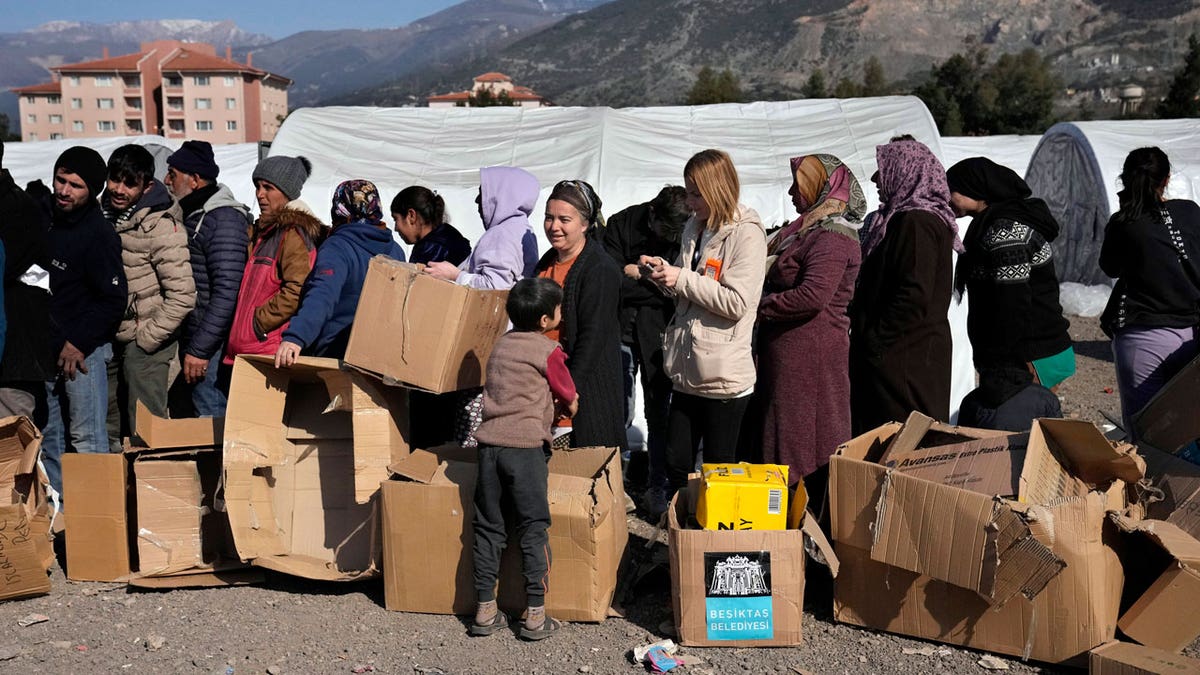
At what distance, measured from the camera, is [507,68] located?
15688cm

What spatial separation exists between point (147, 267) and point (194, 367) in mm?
565

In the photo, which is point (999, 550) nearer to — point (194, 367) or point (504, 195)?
point (504, 195)

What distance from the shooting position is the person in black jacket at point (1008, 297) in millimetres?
4473

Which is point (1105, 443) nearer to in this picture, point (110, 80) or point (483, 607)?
point (483, 607)

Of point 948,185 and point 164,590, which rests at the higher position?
point 948,185

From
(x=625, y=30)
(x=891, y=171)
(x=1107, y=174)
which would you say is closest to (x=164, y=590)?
(x=891, y=171)

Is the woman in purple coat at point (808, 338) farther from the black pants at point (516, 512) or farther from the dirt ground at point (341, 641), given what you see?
the black pants at point (516, 512)

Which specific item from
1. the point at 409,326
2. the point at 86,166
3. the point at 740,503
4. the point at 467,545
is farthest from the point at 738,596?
the point at 86,166

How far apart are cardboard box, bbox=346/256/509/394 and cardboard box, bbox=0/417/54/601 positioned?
1478 mm

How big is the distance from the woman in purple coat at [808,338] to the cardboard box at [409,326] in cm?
130

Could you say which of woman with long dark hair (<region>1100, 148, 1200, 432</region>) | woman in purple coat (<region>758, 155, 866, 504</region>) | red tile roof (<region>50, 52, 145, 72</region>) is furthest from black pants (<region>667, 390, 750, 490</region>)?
red tile roof (<region>50, 52, 145, 72</region>)

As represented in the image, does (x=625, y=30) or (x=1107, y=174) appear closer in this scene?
(x=1107, y=174)

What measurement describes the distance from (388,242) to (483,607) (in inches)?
72.8

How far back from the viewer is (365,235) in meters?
4.79
